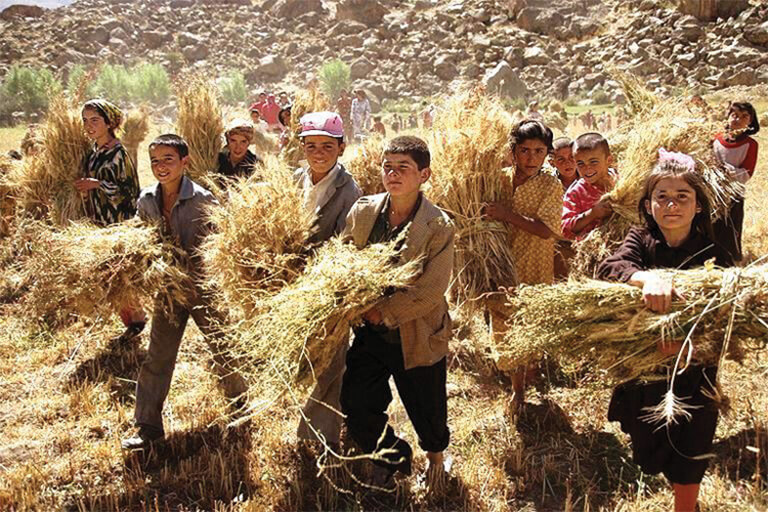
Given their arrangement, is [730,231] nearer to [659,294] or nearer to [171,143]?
[659,294]

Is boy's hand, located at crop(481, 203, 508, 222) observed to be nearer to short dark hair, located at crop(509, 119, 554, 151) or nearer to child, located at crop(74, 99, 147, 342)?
short dark hair, located at crop(509, 119, 554, 151)

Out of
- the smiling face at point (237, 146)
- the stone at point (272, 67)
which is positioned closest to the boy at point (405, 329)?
the smiling face at point (237, 146)

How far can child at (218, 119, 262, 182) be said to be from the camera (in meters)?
4.14

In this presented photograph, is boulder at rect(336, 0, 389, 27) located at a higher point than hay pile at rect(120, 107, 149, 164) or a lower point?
higher

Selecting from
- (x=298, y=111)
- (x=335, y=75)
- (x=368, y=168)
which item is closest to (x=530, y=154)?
(x=368, y=168)

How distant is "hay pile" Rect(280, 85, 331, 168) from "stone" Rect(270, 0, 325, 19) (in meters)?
45.6

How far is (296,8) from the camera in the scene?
47.6 metres

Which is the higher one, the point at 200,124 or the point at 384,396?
the point at 200,124

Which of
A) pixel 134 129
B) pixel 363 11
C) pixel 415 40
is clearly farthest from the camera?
pixel 363 11

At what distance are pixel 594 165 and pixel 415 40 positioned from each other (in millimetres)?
40905

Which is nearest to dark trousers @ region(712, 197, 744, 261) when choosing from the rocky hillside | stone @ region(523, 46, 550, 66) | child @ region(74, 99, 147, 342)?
child @ region(74, 99, 147, 342)

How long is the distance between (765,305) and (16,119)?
1157 inches

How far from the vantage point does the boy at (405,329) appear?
2.22 meters

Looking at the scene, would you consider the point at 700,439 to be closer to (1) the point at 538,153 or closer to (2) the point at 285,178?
(1) the point at 538,153
